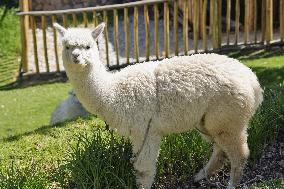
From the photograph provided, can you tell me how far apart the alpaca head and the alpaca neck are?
8 centimetres

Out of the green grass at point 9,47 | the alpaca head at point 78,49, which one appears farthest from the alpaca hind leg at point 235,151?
the green grass at point 9,47

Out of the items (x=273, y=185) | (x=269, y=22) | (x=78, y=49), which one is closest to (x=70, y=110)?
(x=78, y=49)

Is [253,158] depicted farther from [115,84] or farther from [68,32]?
[68,32]

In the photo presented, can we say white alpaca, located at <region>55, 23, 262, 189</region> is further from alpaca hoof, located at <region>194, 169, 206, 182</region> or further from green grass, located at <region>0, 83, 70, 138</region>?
green grass, located at <region>0, 83, 70, 138</region>

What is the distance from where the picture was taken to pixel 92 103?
5.05 meters

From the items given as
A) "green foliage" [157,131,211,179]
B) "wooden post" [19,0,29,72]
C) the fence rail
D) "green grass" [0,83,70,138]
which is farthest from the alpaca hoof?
"wooden post" [19,0,29,72]

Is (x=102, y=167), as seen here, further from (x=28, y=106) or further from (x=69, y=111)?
(x=28, y=106)

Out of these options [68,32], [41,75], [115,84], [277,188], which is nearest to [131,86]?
[115,84]

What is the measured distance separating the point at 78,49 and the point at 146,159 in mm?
1138

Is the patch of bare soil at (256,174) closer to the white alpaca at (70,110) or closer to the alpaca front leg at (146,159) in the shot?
the alpaca front leg at (146,159)

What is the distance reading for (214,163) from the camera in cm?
567

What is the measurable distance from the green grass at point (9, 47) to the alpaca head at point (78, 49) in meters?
8.34

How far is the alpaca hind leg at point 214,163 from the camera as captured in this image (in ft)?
18.5

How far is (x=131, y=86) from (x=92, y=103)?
0.37 meters
